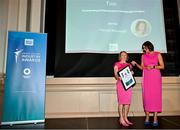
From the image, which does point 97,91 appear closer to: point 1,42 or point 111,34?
point 111,34

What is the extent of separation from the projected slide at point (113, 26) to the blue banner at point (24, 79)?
0.62m

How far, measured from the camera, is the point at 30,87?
7.04 ft

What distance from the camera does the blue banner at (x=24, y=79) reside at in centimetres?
207

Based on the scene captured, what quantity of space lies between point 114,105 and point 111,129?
811 millimetres

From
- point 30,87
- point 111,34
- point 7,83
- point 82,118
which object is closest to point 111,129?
point 82,118

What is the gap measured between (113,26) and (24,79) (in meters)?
1.50

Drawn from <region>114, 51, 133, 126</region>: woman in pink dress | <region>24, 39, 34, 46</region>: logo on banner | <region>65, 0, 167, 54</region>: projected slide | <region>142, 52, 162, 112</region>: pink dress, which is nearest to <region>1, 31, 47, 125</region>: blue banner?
<region>24, 39, 34, 46</region>: logo on banner

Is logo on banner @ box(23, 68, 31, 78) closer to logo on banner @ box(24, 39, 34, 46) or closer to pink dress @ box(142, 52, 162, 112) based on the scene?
logo on banner @ box(24, 39, 34, 46)

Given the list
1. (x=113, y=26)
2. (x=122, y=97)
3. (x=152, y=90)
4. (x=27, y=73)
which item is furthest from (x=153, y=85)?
(x=27, y=73)

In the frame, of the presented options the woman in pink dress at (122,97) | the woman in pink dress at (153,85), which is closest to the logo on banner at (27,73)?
the woman in pink dress at (122,97)

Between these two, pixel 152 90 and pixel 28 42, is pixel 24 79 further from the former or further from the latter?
pixel 152 90

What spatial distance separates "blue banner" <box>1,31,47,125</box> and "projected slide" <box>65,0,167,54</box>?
24.4 inches

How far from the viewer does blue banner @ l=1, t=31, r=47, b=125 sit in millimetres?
A: 2074

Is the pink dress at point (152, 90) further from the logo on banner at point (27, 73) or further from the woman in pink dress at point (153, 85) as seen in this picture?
the logo on banner at point (27, 73)
